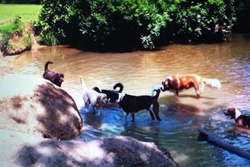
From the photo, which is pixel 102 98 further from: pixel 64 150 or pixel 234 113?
pixel 64 150

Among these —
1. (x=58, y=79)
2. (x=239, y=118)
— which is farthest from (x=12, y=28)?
(x=239, y=118)

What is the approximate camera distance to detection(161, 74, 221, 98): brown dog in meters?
11.8

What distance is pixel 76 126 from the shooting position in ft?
30.2

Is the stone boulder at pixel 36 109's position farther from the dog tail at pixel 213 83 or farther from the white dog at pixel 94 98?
the dog tail at pixel 213 83

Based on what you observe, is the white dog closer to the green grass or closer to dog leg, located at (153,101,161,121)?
dog leg, located at (153,101,161,121)

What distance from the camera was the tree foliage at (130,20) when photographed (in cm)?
1911

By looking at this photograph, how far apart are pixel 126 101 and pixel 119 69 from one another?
20.0 ft

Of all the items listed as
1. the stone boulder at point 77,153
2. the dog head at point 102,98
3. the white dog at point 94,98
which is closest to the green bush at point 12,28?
the white dog at point 94,98

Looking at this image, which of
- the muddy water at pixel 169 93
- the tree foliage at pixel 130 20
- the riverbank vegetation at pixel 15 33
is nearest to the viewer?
the muddy water at pixel 169 93

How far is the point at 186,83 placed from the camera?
11.9 meters

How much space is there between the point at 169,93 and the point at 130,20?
7.50 metres

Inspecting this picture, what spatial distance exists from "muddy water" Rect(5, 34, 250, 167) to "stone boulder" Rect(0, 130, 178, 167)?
2.22 meters

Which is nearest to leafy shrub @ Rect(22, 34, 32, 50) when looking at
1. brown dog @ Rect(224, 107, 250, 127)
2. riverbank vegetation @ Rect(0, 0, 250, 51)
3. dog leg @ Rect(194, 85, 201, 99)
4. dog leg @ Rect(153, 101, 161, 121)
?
riverbank vegetation @ Rect(0, 0, 250, 51)

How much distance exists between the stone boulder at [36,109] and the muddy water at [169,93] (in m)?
0.56
